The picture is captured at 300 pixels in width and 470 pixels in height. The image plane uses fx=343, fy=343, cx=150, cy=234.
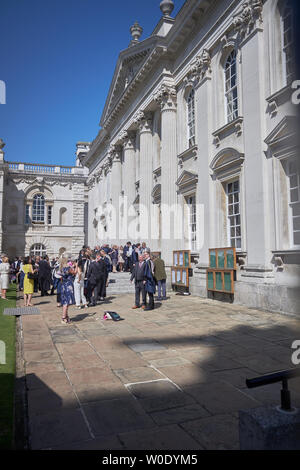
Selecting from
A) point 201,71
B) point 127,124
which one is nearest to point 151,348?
point 201,71

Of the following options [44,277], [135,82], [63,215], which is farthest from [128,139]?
[63,215]

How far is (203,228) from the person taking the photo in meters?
14.1

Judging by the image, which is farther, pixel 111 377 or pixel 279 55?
pixel 279 55

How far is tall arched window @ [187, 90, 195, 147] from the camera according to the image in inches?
625

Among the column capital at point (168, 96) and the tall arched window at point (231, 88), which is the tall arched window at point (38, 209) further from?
the tall arched window at point (231, 88)

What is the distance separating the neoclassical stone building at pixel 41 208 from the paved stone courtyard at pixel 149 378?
33.9 meters

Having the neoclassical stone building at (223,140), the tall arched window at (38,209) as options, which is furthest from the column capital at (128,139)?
the tall arched window at (38,209)

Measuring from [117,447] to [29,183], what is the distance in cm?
4229

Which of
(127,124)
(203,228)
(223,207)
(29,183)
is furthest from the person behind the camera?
→ (29,183)

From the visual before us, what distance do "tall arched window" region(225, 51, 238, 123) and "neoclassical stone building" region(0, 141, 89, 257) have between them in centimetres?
3199

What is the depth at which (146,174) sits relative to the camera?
1989cm

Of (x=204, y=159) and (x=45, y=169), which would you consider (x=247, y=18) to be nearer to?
(x=204, y=159)

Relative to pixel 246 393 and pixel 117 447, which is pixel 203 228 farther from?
pixel 117 447
